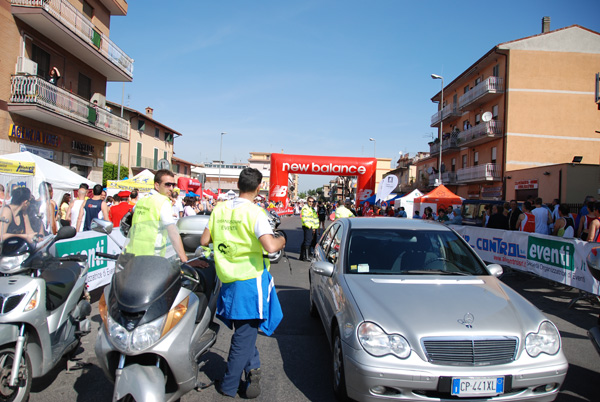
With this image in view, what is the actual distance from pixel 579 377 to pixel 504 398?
1.81 m

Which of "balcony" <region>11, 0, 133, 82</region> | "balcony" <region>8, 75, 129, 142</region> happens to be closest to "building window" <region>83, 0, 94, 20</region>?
"balcony" <region>11, 0, 133, 82</region>

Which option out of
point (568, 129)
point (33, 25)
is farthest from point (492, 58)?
point (33, 25)

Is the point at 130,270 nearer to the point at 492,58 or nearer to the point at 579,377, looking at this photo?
the point at 579,377

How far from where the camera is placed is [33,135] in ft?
50.8

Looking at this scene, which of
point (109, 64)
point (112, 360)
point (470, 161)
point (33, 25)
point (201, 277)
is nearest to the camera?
point (112, 360)

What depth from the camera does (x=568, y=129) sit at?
30766 millimetres

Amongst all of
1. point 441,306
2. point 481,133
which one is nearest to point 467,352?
point 441,306

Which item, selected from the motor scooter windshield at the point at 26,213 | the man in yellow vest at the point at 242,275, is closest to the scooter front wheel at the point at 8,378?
the motor scooter windshield at the point at 26,213

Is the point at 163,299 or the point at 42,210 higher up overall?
the point at 42,210

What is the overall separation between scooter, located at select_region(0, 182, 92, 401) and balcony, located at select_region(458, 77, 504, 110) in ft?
111

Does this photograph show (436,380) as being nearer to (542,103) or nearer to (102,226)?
(102,226)

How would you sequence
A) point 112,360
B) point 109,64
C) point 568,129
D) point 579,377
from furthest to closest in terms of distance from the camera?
point 568,129, point 109,64, point 579,377, point 112,360

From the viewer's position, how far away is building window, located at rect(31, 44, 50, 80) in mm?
15508

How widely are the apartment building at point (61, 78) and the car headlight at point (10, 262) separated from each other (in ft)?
43.4
